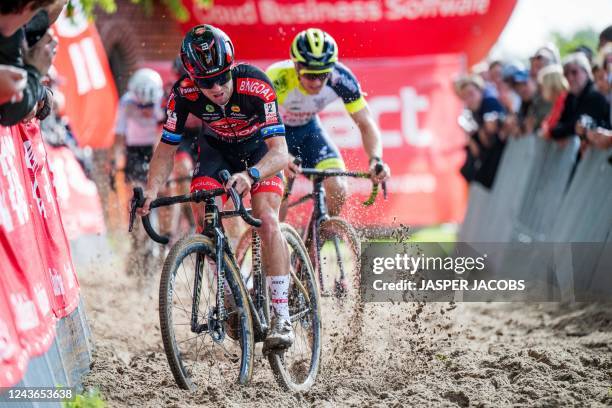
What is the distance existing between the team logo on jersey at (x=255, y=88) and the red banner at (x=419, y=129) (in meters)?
11.9

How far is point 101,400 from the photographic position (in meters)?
5.70

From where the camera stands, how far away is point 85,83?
1499 centimetres

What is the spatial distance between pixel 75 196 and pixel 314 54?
684cm

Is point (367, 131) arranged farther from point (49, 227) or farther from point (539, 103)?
point (539, 103)

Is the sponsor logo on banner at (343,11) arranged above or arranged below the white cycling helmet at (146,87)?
above

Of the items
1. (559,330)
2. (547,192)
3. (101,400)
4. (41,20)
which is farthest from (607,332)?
(41,20)

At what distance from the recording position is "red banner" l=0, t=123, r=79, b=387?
5008mm

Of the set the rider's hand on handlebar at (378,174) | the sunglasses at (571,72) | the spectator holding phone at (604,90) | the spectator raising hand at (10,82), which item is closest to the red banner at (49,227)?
the spectator raising hand at (10,82)

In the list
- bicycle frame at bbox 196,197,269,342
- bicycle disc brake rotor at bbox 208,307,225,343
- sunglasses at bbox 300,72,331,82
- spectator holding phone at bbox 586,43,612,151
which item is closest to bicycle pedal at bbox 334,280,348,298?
bicycle frame at bbox 196,197,269,342

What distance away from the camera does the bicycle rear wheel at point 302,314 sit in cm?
678

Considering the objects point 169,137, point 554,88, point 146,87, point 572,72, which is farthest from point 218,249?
point 554,88

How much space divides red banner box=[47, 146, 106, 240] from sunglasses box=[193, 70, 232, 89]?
710 cm

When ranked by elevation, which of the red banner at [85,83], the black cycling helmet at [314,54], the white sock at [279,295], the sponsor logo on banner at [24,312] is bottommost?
the sponsor logo on banner at [24,312]

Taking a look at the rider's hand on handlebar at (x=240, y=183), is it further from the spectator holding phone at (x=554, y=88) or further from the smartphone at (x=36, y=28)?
the spectator holding phone at (x=554, y=88)
